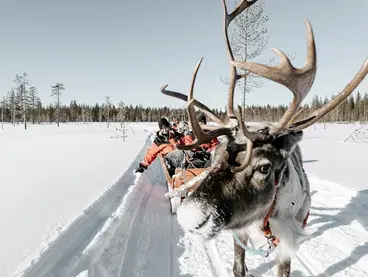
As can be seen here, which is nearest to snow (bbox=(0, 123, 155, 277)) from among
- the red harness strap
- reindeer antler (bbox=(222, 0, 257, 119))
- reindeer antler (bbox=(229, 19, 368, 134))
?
the red harness strap

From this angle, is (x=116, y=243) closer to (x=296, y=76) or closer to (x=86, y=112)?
(x=296, y=76)

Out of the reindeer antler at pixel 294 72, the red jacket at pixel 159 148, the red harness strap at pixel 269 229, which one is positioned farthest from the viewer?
the red jacket at pixel 159 148

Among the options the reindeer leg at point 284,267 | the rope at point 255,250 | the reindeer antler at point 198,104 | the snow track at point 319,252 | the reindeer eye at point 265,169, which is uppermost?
the reindeer antler at point 198,104

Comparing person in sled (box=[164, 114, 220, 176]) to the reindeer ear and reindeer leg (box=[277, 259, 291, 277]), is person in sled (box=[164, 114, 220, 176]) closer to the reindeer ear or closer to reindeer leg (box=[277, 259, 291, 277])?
reindeer leg (box=[277, 259, 291, 277])

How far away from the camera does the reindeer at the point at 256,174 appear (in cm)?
192

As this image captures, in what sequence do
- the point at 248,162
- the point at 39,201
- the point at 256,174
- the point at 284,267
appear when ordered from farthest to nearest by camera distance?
the point at 39,201 → the point at 284,267 → the point at 256,174 → the point at 248,162

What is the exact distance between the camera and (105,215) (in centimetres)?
454

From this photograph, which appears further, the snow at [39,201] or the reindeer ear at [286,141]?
the snow at [39,201]

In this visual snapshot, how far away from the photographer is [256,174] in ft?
7.11

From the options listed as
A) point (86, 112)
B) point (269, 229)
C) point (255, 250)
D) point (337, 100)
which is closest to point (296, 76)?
point (337, 100)

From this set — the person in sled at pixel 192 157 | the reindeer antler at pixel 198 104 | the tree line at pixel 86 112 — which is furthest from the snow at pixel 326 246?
the tree line at pixel 86 112

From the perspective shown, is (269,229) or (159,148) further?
(159,148)

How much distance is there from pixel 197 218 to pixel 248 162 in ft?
1.81

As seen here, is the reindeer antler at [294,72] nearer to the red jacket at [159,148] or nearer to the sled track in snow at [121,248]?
the sled track in snow at [121,248]
